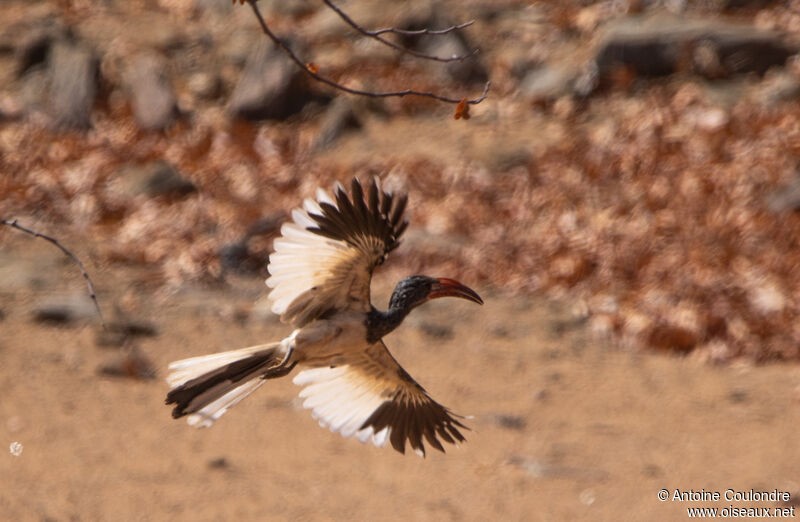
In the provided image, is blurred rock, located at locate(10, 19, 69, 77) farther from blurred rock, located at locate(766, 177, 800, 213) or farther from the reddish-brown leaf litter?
blurred rock, located at locate(766, 177, 800, 213)

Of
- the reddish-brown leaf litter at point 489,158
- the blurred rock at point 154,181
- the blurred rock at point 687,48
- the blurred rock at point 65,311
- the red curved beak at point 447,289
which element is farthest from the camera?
the blurred rock at point 687,48

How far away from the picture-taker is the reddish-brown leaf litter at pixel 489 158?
709 centimetres

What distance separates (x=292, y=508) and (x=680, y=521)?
1.75 m

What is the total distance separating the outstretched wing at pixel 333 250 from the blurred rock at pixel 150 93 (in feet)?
19.9

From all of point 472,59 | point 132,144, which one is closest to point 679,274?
point 472,59

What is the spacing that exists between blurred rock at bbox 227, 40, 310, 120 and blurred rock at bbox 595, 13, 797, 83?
2596mm

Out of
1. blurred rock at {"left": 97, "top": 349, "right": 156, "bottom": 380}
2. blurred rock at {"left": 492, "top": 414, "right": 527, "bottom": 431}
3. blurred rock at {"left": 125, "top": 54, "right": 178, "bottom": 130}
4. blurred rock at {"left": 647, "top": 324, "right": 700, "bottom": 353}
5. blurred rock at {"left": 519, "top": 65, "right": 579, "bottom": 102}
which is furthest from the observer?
blurred rock at {"left": 125, "top": 54, "right": 178, "bottom": 130}

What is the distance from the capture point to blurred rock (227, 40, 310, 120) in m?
9.26

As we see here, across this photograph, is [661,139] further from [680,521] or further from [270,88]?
[680,521]

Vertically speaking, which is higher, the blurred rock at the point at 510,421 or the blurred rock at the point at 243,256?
the blurred rock at the point at 510,421

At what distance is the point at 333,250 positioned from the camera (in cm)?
335

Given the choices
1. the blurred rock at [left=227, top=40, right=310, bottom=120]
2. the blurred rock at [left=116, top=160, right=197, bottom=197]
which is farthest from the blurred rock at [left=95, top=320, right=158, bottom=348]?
the blurred rock at [left=227, top=40, right=310, bottom=120]

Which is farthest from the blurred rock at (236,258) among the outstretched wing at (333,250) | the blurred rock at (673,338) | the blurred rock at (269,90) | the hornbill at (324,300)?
the outstretched wing at (333,250)

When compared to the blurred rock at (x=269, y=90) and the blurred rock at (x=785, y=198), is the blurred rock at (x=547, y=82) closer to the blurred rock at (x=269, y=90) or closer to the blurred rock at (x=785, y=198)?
the blurred rock at (x=269, y=90)
